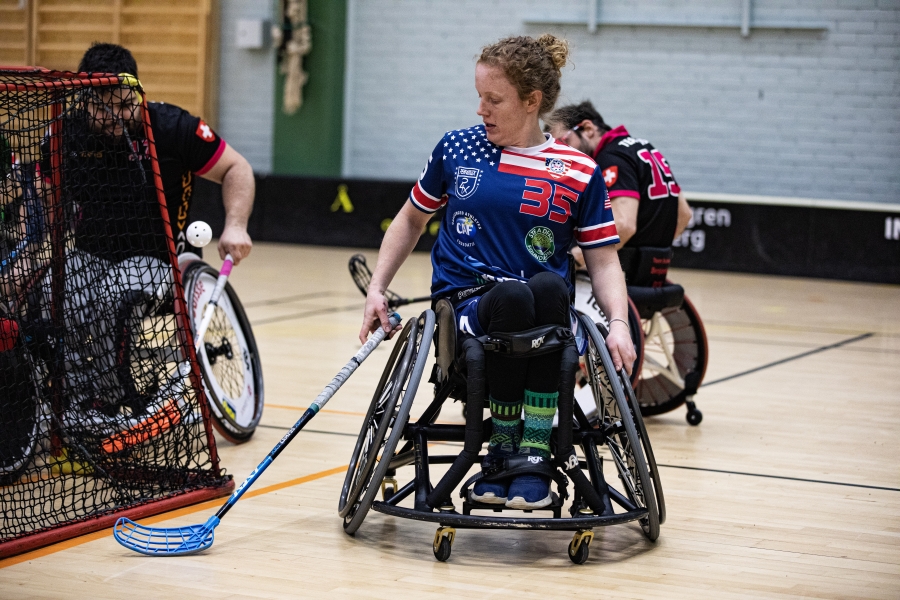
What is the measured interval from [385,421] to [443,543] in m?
0.29

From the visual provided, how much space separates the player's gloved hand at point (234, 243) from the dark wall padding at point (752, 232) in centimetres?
667

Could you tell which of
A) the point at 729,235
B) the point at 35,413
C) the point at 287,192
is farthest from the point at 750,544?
the point at 287,192

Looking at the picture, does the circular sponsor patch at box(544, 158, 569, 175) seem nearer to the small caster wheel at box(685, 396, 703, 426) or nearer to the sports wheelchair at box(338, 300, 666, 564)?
the sports wheelchair at box(338, 300, 666, 564)

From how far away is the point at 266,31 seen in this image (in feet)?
37.2

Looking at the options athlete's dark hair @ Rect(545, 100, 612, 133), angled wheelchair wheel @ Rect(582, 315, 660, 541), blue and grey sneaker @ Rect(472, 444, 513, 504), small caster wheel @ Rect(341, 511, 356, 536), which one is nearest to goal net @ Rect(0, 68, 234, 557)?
small caster wheel @ Rect(341, 511, 356, 536)

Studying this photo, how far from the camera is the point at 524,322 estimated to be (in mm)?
2488

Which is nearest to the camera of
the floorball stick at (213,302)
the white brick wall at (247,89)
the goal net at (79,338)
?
the goal net at (79,338)

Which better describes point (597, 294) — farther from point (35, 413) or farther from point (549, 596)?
Result: point (35, 413)

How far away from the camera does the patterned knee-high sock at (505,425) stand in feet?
8.41

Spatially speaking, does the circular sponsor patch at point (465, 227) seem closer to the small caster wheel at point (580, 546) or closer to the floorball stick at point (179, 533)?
the floorball stick at point (179, 533)

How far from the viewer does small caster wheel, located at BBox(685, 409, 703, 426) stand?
4.20 metres

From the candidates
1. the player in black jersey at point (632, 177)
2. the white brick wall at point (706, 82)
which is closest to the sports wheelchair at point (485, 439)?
the player in black jersey at point (632, 177)

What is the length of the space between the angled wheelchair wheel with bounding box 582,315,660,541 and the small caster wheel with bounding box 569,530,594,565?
16 centimetres

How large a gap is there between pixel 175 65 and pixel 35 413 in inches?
352
